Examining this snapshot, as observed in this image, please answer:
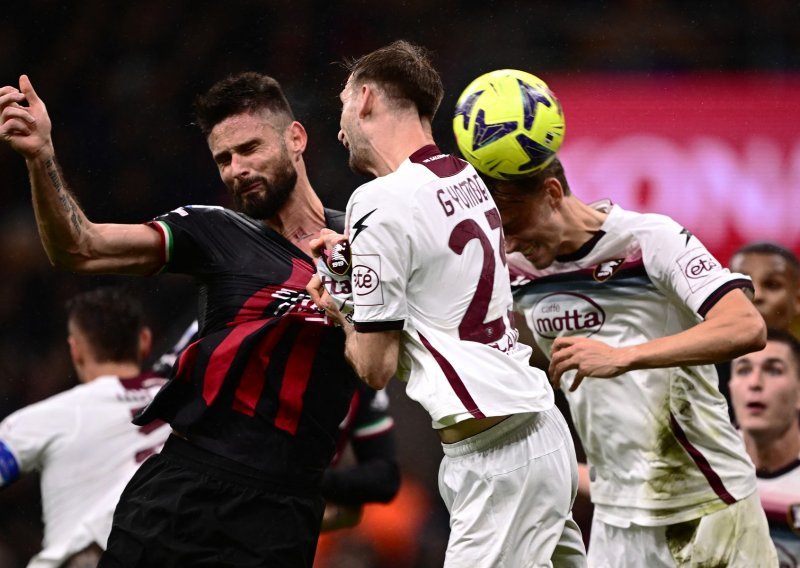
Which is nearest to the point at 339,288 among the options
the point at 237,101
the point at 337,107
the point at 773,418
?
A: the point at 237,101

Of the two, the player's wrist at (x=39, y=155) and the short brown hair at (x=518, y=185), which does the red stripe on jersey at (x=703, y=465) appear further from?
the player's wrist at (x=39, y=155)

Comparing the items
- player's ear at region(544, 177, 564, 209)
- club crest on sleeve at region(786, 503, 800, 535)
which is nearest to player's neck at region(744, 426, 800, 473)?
club crest on sleeve at region(786, 503, 800, 535)

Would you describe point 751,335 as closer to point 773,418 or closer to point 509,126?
point 509,126

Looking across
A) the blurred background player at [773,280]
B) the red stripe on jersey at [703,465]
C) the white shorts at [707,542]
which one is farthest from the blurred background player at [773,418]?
the red stripe on jersey at [703,465]

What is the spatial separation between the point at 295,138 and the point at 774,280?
263cm

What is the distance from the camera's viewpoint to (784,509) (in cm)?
Result: 497

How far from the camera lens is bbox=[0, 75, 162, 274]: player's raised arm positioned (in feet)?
9.64

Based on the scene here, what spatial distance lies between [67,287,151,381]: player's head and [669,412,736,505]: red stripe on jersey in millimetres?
2723

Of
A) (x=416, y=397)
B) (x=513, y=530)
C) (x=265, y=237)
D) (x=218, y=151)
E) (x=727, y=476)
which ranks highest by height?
(x=218, y=151)

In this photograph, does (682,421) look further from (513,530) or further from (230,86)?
(230,86)

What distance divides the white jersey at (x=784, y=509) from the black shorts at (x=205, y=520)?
7.90ft

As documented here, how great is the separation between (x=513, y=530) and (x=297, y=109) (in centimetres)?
429

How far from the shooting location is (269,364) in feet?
11.2

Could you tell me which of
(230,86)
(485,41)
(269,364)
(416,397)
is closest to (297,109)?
(485,41)
